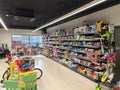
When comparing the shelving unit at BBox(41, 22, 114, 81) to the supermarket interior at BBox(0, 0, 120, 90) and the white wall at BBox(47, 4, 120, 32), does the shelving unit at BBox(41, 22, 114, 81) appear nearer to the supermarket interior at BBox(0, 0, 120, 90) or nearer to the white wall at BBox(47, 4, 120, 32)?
the supermarket interior at BBox(0, 0, 120, 90)

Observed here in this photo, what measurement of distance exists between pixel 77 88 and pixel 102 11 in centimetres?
312

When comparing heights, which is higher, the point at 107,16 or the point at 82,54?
the point at 107,16

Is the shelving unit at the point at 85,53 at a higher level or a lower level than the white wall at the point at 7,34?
lower

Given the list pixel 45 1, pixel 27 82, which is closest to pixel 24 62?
pixel 27 82

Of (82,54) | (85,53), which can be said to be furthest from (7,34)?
(85,53)

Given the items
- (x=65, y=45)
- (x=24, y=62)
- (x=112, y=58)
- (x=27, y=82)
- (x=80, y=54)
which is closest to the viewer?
(x=27, y=82)

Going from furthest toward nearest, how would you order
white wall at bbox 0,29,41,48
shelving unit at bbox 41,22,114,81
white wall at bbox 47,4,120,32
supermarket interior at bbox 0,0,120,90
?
white wall at bbox 0,29,41,48 → shelving unit at bbox 41,22,114,81 → white wall at bbox 47,4,120,32 → supermarket interior at bbox 0,0,120,90

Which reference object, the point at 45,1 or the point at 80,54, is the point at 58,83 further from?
the point at 45,1

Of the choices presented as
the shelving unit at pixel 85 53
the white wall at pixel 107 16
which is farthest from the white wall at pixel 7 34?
the white wall at pixel 107 16

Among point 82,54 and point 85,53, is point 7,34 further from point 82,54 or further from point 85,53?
point 85,53

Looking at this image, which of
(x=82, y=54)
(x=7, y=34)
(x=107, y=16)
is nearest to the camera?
(x=107, y=16)

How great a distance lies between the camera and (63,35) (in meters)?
7.64

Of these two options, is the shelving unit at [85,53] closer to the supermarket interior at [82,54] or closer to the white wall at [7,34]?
the supermarket interior at [82,54]

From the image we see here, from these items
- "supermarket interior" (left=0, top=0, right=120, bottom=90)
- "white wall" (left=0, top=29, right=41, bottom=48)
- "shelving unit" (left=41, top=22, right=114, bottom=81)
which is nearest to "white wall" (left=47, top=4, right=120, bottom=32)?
"supermarket interior" (left=0, top=0, right=120, bottom=90)
